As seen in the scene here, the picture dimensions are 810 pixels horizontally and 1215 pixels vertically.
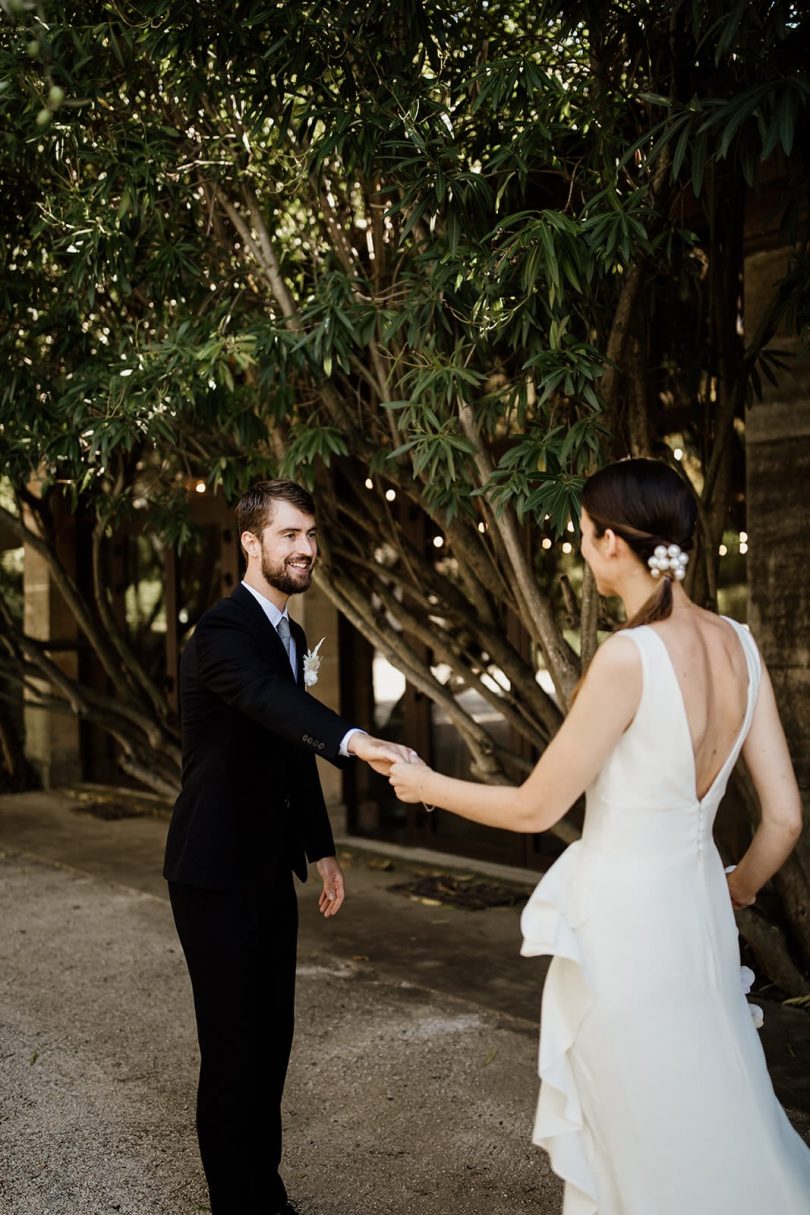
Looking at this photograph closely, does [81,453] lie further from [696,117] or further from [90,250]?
[696,117]

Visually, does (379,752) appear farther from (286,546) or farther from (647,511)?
(647,511)

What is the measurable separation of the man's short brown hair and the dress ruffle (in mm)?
1449

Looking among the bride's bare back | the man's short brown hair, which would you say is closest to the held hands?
the bride's bare back

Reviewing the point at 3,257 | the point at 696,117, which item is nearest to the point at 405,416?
the point at 696,117

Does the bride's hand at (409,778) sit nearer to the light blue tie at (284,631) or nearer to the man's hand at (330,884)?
the light blue tie at (284,631)

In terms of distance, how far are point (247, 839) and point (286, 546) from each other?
2.81 ft

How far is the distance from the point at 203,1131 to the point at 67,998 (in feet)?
9.34

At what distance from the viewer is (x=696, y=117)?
3920mm

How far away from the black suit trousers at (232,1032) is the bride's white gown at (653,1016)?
1.08 m

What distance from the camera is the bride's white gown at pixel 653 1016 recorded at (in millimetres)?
2457

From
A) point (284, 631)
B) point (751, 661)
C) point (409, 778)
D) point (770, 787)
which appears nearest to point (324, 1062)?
point (284, 631)

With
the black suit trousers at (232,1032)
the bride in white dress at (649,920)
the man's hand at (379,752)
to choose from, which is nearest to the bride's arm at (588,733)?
the bride in white dress at (649,920)

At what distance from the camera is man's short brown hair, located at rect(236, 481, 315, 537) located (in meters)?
3.54

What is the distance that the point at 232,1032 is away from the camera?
3.35 metres
